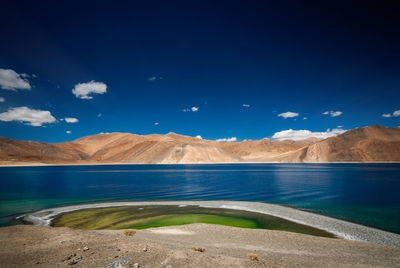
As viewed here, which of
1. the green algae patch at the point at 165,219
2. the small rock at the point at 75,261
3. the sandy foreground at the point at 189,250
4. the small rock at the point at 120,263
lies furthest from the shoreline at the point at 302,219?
the small rock at the point at 120,263

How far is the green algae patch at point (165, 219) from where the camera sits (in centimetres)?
1641

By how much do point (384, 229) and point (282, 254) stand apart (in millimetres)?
10118

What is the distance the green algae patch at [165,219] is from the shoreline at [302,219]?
0.94 meters

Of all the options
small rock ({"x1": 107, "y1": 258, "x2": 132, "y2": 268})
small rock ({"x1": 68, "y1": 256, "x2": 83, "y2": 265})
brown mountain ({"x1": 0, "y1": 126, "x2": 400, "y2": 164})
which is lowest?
small rock ({"x1": 68, "y1": 256, "x2": 83, "y2": 265})

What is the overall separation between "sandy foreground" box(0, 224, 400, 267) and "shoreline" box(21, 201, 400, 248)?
2030 millimetres

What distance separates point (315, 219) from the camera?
58.5 feet

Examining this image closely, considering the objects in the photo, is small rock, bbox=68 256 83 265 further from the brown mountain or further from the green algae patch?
the brown mountain

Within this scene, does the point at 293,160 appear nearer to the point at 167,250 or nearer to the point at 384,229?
the point at 384,229

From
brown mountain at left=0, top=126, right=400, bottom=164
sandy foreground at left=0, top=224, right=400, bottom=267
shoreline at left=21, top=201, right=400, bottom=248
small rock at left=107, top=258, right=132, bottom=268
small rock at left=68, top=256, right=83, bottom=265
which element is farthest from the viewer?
brown mountain at left=0, top=126, right=400, bottom=164

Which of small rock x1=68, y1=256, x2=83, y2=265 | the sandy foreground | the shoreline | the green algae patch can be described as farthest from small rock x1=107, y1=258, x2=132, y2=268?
the shoreline

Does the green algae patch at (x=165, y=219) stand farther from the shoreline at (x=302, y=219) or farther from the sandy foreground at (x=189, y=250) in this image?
the sandy foreground at (x=189, y=250)

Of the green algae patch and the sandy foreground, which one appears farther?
the green algae patch

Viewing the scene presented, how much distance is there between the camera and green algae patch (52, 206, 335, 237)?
16.4m

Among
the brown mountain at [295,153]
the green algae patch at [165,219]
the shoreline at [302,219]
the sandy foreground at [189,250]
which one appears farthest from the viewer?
the brown mountain at [295,153]
